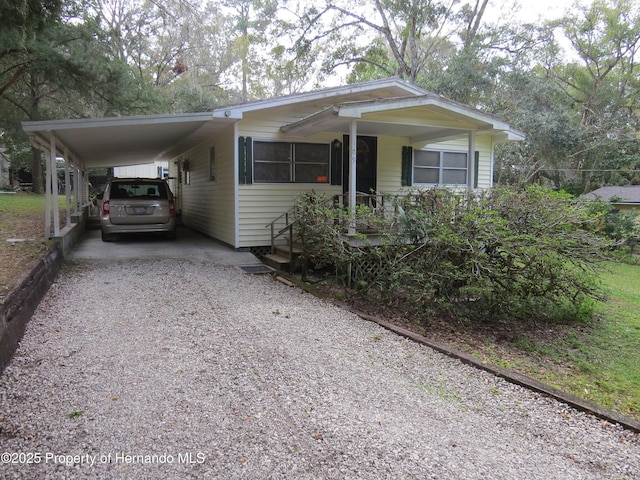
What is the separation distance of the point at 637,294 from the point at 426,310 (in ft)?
17.6

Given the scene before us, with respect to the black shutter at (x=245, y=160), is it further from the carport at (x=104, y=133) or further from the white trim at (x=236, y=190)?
the carport at (x=104, y=133)

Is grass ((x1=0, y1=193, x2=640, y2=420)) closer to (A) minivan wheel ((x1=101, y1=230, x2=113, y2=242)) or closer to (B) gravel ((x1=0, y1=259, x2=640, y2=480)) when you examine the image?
(B) gravel ((x1=0, y1=259, x2=640, y2=480))

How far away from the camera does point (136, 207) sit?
9.70 meters

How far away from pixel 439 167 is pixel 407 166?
1.04 metres

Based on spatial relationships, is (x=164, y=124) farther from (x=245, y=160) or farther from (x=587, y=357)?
(x=587, y=357)

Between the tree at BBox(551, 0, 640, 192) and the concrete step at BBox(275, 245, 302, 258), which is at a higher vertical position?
the tree at BBox(551, 0, 640, 192)

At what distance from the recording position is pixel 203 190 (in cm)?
1169

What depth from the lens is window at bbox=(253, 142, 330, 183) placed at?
8.97 metres

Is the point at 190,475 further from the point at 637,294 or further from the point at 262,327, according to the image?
the point at 637,294

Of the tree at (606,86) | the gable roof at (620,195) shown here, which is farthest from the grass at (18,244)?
the tree at (606,86)

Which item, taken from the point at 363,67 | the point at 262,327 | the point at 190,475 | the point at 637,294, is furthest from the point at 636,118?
the point at 190,475

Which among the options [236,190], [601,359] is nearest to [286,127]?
[236,190]

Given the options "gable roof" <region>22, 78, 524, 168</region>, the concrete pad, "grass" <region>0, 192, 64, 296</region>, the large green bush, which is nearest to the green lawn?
the large green bush

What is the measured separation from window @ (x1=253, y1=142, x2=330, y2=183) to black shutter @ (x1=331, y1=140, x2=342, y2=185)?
0.38 feet
